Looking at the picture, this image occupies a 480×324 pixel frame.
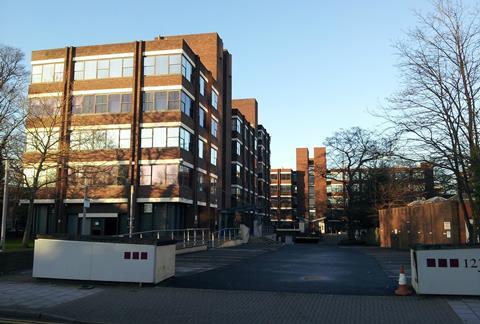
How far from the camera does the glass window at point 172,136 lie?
136 ft

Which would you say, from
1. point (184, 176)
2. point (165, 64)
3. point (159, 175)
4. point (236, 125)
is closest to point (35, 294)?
point (159, 175)

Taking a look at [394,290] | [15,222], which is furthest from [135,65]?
[394,290]

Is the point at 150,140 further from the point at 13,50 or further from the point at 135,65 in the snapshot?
the point at 13,50

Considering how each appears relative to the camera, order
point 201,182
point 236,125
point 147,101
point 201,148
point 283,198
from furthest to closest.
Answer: point 283,198 < point 236,125 < point 201,148 < point 201,182 < point 147,101

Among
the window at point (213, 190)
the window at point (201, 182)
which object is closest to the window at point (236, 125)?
the window at point (213, 190)

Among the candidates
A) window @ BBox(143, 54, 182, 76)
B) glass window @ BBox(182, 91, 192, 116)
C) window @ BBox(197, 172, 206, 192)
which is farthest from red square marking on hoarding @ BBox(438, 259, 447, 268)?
window @ BBox(197, 172, 206, 192)

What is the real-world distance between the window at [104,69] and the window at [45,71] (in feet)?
5.47

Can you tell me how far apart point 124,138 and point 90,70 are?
24.6ft

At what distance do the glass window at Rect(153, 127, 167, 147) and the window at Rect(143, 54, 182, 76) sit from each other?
202 inches

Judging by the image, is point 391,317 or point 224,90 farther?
point 224,90

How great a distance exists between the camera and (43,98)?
98.7 ft

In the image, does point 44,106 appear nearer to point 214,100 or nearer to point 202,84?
point 202,84

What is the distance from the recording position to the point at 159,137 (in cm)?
4206

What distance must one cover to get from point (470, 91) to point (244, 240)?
32189 millimetres
